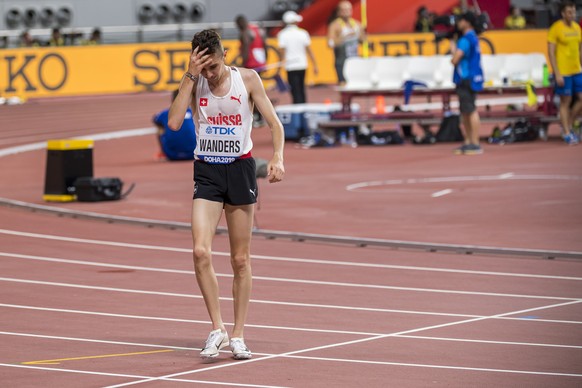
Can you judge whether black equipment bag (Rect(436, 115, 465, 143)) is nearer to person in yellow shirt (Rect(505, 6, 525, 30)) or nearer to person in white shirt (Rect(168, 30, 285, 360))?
person in white shirt (Rect(168, 30, 285, 360))

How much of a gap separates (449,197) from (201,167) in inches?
355

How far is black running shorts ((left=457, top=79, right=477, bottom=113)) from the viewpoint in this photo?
2173 cm

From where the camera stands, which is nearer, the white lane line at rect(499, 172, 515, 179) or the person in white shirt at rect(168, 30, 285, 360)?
the person in white shirt at rect(168, 30, 285, 360)

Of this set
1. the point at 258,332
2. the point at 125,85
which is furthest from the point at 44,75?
the point at 258,332

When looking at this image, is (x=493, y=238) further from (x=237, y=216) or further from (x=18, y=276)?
(x=237, y=216)

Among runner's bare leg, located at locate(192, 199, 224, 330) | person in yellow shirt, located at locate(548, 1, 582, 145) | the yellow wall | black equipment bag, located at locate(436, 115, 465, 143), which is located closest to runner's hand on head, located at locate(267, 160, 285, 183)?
runner's bare leg, located at locate(192, 199, 224, 330)

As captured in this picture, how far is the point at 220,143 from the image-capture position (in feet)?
28.8

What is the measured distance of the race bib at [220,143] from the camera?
8.78 metres

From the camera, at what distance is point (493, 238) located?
46.6 feet

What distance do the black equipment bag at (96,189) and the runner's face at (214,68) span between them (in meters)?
9.49

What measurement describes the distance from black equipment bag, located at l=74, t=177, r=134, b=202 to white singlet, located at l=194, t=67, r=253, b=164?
9.34 m

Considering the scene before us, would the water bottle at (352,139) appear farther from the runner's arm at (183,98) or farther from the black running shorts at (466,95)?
the runner's arm at (183,98)

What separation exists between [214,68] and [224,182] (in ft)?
2.36

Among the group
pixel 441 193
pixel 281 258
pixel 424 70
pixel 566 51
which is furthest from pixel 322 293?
pixel 424 70
